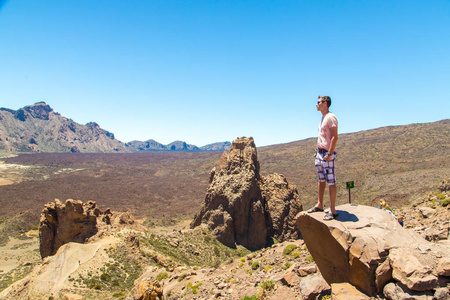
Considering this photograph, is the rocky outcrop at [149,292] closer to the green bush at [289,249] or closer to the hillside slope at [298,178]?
the green bush at [289,249]

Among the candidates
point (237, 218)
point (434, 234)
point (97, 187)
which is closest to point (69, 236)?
point (237, 218)

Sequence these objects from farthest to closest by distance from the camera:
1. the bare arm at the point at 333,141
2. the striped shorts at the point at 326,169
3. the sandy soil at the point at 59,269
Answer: the sandy soil at the point at 59,269 → the striped shorts at the point at 326,169 → the bare arm at the point at 333,141

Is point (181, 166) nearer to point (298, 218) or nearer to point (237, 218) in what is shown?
point (237, 218)

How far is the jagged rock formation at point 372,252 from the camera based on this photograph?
192 inches

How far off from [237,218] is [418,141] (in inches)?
3348

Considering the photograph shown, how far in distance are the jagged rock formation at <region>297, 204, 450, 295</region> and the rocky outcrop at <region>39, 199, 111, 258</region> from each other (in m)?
19.1

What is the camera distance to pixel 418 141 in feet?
282

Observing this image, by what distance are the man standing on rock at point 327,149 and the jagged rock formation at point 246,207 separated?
1854 cm

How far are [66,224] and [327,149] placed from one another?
2136 cm

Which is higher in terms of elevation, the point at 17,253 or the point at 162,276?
the point at 162,276

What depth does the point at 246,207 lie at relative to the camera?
25.4 m

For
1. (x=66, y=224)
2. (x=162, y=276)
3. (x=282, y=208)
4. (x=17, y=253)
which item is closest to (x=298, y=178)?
(x=282, y=208)

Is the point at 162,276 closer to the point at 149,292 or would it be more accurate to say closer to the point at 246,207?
the point at 149,292

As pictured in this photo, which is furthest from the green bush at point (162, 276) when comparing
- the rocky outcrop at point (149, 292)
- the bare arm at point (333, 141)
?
the bare arm at point (333, 141)
